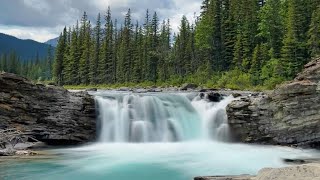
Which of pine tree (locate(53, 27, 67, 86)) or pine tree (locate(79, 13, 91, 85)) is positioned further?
pine tree (locate(53, 27, 67, 86))

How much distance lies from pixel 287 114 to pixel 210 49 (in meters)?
48.6

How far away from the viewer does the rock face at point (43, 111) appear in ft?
77.4

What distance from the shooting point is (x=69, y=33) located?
382ft

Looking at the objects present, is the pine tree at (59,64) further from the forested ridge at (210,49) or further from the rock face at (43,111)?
the rock face at (43,111)

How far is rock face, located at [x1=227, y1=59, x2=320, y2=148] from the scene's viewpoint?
2383 centimetres

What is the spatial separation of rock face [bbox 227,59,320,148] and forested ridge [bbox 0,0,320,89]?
2287cm

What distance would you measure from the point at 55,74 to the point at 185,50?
106 feet

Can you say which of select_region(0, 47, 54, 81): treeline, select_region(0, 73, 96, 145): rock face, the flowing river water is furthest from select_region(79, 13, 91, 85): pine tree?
select_region(0, 73, 96, 145): rock face

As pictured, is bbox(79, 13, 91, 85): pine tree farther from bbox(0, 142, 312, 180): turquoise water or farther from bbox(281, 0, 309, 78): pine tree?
bbox(0, 142, 312, 180): turquoise water

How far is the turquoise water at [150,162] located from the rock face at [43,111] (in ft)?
4.80

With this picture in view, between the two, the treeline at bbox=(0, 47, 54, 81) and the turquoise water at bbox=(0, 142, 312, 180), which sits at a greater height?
the treeline at bbox=(0, 47, 54, 81)

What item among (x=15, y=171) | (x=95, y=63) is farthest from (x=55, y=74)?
(x=15, y=171)

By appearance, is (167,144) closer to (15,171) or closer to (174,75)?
(15,171)

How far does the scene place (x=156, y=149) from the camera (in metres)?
24.7
